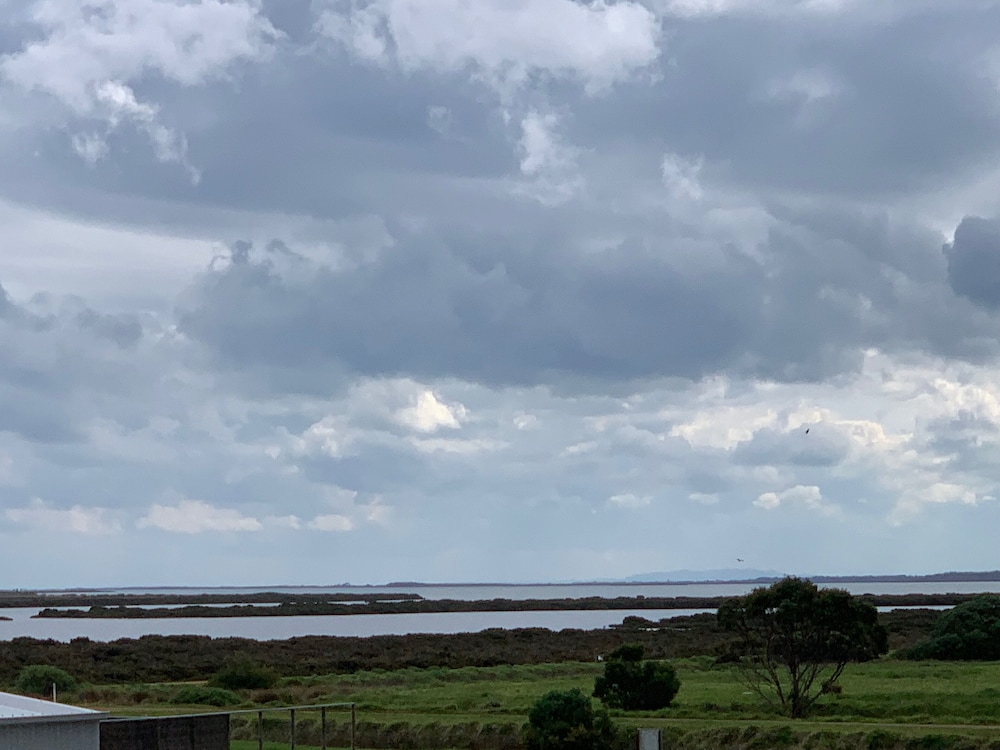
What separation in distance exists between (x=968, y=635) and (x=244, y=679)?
101 feet

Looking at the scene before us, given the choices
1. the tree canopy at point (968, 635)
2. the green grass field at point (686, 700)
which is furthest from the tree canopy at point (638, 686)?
the tree canopy at point (968, 635)

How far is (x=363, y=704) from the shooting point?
39.9 meters

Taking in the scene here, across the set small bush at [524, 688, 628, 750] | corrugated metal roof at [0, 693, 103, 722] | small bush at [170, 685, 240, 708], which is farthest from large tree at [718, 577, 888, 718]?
corrugated metal roof at [0, 693, 103, 722]

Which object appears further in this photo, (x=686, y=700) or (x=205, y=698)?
(x=205, y=698)

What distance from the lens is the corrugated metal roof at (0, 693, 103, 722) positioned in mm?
20016

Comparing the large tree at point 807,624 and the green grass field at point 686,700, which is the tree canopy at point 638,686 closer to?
the green grass field at point 686,700

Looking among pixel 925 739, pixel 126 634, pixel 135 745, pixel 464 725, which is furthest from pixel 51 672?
pixel 126 634

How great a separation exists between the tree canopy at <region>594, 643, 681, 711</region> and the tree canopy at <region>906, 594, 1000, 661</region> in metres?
22.3

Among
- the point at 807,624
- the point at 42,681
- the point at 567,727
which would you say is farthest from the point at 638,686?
the point at 42,681

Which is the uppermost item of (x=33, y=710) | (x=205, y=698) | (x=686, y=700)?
(x=33, y=710)

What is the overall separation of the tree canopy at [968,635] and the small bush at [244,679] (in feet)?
92.9

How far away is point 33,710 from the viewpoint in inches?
824

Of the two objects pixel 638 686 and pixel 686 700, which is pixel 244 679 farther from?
pixel 686 700

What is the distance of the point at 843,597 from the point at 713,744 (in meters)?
9.41
